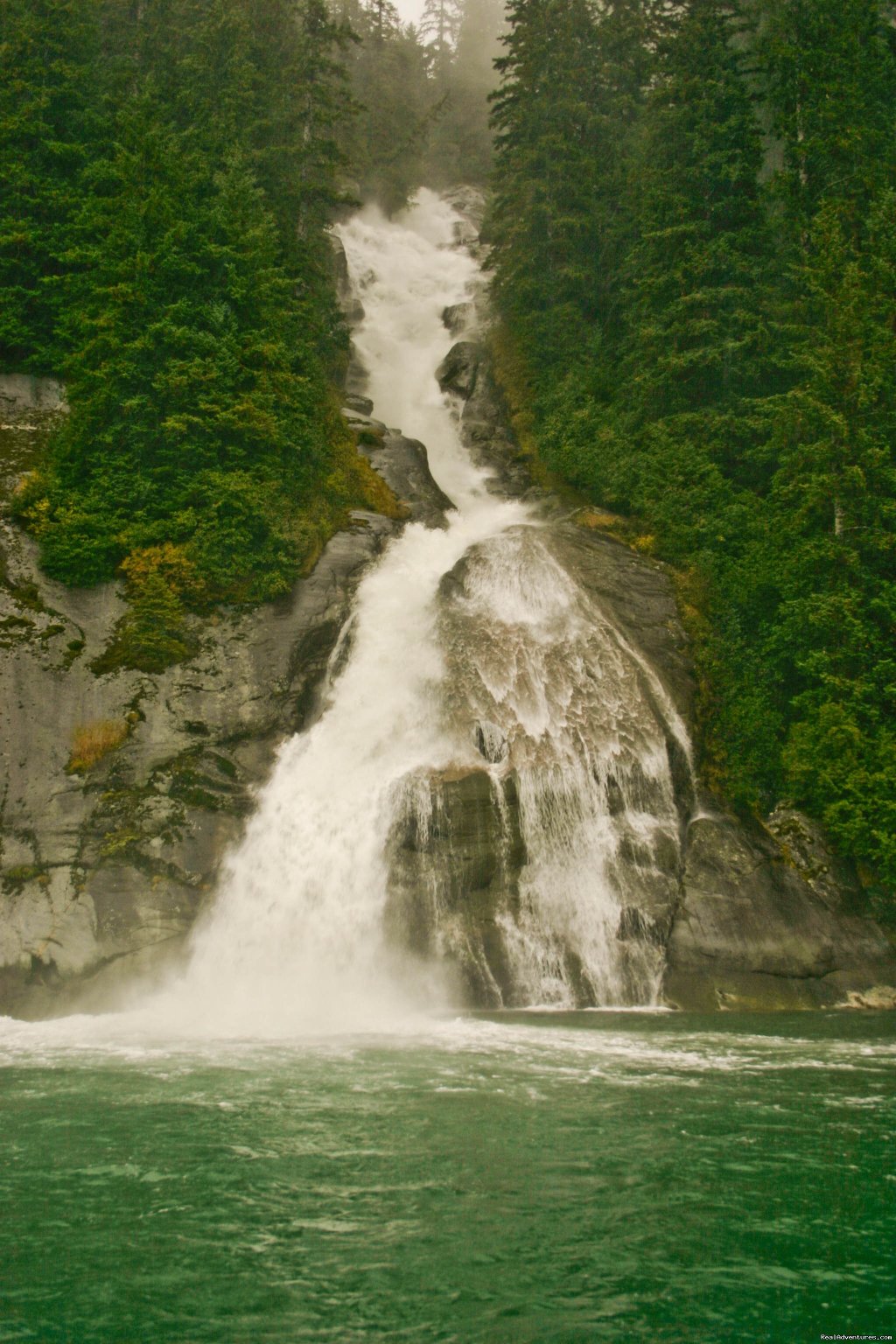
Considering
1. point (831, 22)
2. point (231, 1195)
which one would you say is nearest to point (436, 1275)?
point (231, 1195)

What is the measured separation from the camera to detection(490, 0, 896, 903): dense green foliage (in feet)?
64.0

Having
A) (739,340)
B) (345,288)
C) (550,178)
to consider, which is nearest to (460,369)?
(550,178)

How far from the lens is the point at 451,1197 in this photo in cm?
721

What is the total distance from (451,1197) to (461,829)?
10.0 meters

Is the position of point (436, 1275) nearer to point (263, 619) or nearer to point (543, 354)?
point (263, 619)

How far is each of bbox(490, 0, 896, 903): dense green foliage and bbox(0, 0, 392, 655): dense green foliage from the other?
27.9 ft

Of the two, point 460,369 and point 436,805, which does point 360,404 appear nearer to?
point 460,369

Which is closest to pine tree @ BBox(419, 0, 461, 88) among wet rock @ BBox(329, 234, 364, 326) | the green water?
wet rock @ BBox(329, 234, 364, 326)

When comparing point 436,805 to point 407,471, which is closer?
point 436,805

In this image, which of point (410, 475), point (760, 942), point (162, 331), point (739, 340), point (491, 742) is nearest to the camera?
point (760, 942)

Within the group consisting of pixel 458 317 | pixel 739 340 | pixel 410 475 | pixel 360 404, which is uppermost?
pixel 458 317

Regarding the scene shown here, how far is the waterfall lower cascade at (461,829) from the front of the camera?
639 inches

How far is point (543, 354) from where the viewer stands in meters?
32.3

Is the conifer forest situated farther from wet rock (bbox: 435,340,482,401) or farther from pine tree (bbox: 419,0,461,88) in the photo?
pine tree (bbox: 419,0,461,88)
